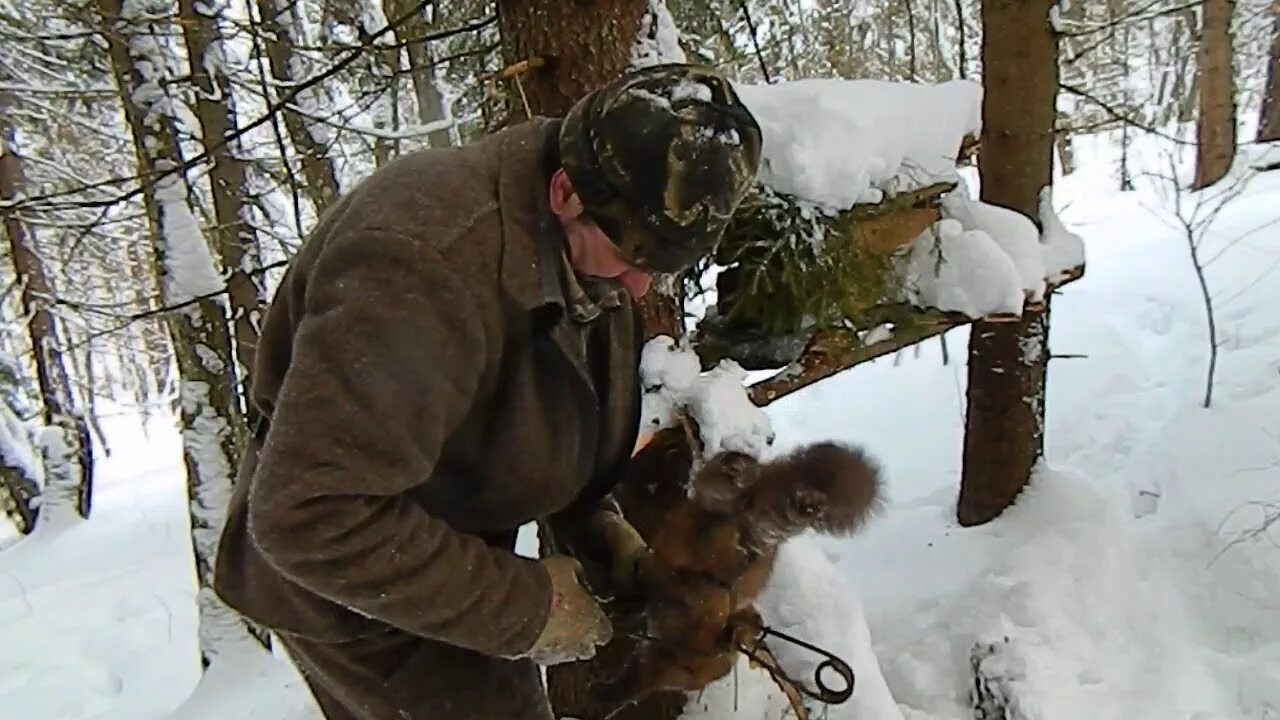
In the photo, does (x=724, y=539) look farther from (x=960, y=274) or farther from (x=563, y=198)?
(x=960, y=274)

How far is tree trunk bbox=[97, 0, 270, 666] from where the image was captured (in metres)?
5.02

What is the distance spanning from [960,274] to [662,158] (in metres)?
1.75

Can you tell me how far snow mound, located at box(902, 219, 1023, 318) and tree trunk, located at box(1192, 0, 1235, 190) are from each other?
7471 mm

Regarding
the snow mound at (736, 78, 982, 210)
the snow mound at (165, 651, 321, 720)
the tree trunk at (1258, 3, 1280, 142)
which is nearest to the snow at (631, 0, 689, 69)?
the snow mound at (736, 78, 982, 210)

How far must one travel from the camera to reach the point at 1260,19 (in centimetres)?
1395

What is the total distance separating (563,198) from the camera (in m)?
1.57

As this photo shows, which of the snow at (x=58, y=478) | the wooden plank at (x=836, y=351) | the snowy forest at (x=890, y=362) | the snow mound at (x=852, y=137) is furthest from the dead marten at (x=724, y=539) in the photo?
the snow at (x=58, y=478)

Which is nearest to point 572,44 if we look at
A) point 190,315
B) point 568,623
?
point 568,623

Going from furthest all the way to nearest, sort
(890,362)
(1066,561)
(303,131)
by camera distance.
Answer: (890,362)
(303,131)
(1066,561)

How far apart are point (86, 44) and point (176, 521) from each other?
19.9 feet

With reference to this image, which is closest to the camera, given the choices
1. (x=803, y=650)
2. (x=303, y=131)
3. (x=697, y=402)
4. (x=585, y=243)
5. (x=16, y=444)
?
(x=585, y=243)

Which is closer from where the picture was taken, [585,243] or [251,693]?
[585,243]

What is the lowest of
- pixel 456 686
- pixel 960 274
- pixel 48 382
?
pixel 48 382

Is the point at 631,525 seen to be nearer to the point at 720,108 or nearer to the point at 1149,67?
the point at 720,108
